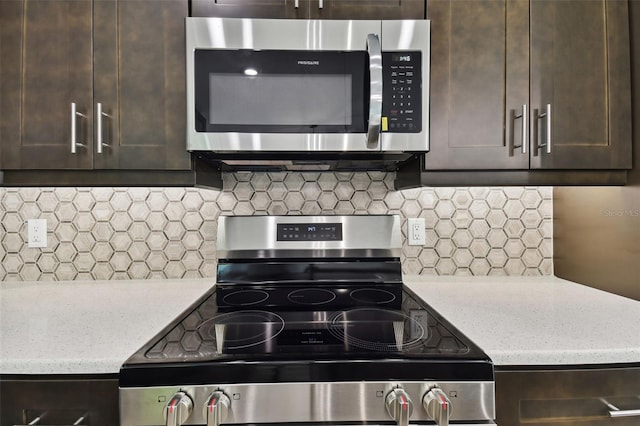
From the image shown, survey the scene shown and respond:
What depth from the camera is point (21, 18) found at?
3.68 feet

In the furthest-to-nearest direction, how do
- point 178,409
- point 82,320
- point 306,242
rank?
point 306,242 → point 82,320 → point 178,409

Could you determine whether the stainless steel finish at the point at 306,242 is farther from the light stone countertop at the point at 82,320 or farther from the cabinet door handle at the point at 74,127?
the cabinet door handle at the point at 74,127

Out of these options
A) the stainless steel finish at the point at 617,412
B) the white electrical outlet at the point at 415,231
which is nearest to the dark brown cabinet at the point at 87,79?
the white electrical outlet at the point at 415,231

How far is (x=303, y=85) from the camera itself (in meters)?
1.10

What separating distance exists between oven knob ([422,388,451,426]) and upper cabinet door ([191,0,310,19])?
1.15m

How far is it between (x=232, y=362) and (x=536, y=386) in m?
0.69

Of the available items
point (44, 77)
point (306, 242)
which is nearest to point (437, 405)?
point (306, 242)

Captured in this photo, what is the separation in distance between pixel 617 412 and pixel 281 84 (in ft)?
4.01

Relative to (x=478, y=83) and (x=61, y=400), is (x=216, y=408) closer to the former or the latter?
(x=61, y=400)

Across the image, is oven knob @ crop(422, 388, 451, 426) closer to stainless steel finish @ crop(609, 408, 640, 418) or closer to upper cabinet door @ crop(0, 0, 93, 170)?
stainless steel finish @ crop(609, 408, 640, 418)

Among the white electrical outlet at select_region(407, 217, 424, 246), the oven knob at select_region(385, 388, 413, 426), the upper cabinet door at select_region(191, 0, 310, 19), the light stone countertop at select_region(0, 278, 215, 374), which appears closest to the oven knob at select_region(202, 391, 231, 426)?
the light stone countertop at select_region(0, 278, 215, 374)

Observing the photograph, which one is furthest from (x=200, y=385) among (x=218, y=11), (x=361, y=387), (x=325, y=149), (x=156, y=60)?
(x=218, y=11)

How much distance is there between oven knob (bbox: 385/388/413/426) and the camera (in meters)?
0.71

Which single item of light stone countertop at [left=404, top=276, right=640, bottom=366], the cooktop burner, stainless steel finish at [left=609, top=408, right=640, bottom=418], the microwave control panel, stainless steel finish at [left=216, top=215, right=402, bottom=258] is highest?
the microwave control panel
